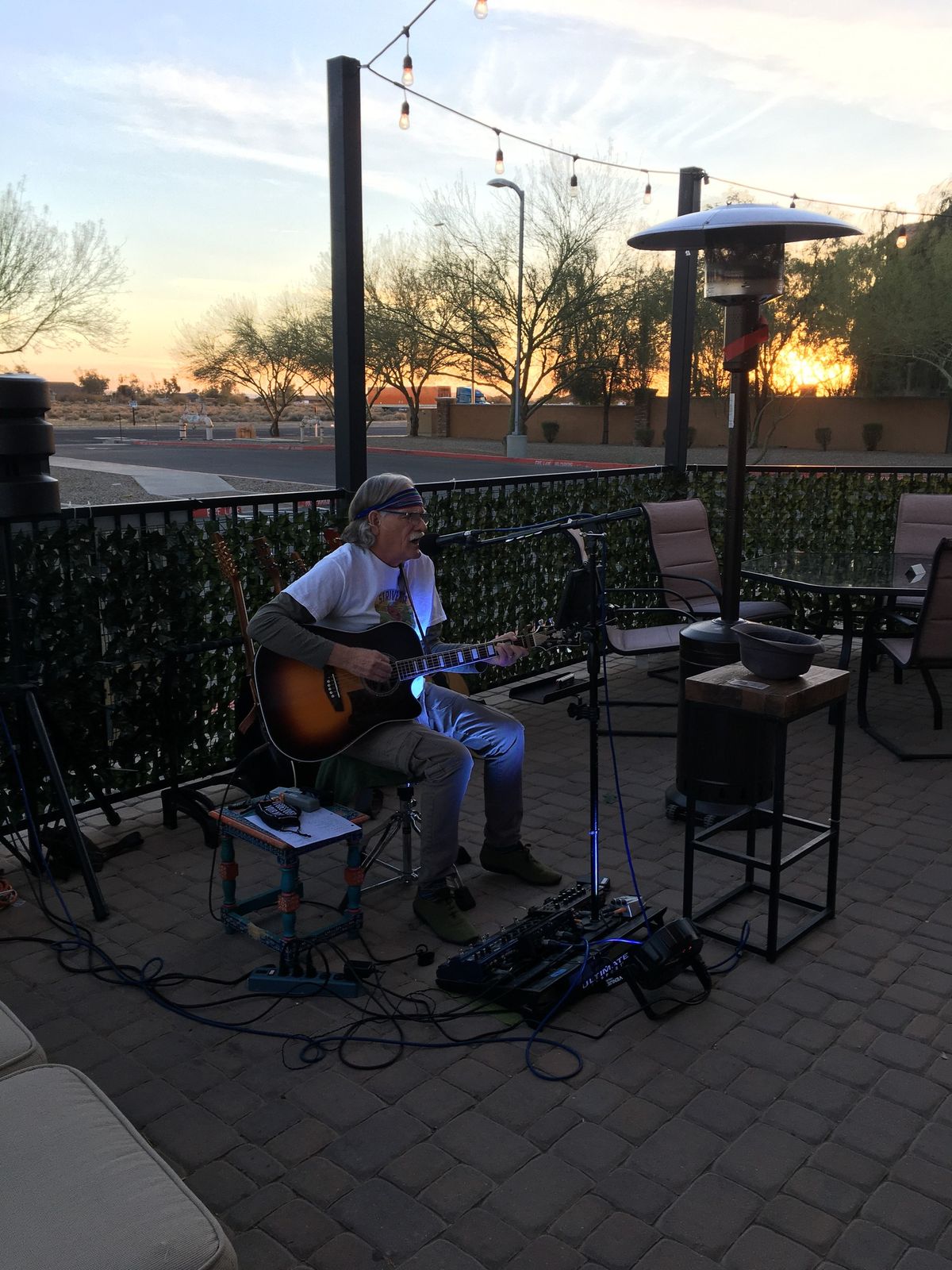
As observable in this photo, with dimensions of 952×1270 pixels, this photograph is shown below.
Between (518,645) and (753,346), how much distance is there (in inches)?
68.8

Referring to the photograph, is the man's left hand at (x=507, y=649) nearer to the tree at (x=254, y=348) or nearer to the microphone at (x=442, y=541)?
the microphone at (x=442, y=541)

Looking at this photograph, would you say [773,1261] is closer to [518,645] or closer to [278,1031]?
[278,1031]

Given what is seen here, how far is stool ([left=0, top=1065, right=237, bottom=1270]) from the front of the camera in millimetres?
1553

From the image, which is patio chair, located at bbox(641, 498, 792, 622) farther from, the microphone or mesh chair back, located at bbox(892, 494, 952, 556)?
the microphone

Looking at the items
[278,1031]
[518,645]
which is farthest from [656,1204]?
[518,645]

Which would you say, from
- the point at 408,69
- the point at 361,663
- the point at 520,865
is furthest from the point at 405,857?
the point at 408,69

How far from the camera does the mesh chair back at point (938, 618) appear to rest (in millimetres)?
5367

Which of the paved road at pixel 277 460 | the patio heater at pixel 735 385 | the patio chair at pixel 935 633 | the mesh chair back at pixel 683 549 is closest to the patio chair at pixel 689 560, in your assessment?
the mesh chair back at pixel 683 549

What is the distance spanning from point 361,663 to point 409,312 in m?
38.5

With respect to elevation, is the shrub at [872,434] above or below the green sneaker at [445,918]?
above

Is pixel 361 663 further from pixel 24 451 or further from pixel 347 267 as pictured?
pixel 347 267

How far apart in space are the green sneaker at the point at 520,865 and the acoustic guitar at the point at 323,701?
710mm

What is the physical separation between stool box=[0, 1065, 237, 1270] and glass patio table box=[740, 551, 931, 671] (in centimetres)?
471

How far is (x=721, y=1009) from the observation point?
3088 millimetres
